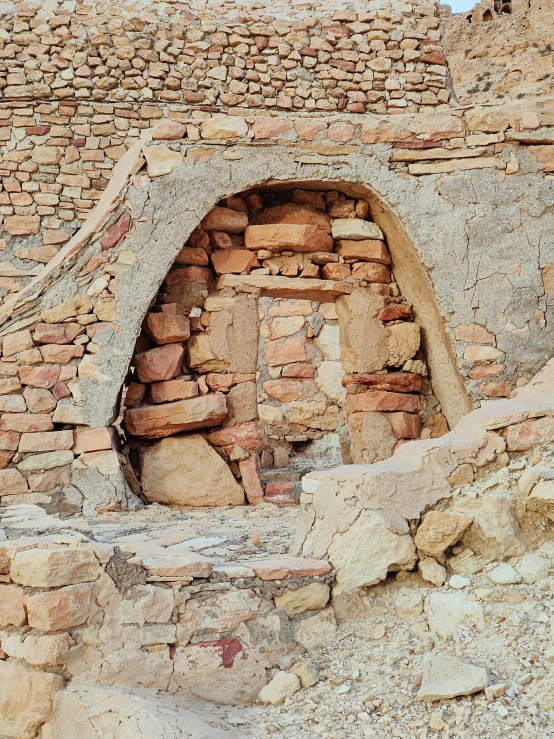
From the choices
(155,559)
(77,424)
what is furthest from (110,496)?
(155,559)

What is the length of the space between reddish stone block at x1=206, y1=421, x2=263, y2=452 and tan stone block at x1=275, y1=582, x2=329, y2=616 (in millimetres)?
2272

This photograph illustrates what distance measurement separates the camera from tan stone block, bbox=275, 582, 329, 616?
322 cm

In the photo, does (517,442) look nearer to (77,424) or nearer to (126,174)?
(77,424)

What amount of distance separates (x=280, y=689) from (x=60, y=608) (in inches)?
34.9

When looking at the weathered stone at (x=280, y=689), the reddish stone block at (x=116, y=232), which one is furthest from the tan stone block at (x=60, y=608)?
the reddish stone block at (x=116, y=232)

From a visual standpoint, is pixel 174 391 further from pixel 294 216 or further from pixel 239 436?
pixel 294 216

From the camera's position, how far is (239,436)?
5477 mm

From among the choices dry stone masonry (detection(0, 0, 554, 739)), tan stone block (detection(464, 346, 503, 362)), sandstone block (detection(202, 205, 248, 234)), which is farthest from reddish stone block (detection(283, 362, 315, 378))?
tan stone block (detection(464, 346, 503, 362))

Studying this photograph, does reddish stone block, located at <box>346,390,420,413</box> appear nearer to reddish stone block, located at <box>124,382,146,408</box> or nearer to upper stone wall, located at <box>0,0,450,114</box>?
reddish stone block, located at <box>124,382,146,408</box>

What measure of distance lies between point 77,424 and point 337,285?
2095mm

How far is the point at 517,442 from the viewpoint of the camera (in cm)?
356

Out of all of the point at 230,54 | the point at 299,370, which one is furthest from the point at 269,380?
the point at 230,54

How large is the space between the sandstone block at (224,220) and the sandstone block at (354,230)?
Result: 68cm

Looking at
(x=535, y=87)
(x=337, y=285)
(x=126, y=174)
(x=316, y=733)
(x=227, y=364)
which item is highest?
(x=535, y=87)
